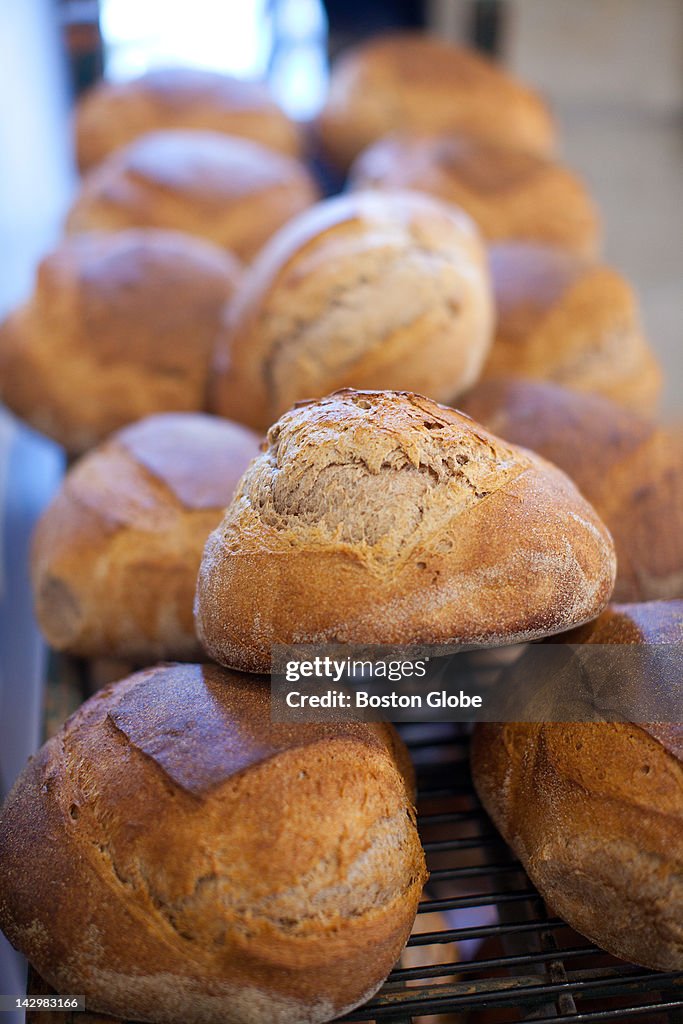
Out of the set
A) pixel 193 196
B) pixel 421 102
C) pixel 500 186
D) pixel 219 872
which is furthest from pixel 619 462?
pixel 421 102

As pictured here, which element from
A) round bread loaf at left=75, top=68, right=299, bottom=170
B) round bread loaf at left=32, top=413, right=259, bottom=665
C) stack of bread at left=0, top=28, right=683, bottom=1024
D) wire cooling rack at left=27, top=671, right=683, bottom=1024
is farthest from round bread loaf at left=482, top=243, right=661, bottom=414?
round bread loaf at left=75, top=68, right=299, bottom=170

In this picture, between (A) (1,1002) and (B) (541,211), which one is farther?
(B) (541,211)

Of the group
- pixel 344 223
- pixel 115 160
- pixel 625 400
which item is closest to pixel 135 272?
pixel 344 223

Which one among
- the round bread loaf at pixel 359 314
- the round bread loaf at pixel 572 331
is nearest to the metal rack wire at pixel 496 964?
the round bread loaf at pixel 359 314

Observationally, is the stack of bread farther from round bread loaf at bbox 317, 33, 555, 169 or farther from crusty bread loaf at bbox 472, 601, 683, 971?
round bread loaf at bbox 317, 33, 555, 169

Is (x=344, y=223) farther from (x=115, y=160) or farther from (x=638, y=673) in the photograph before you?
(x=115, y=160)
